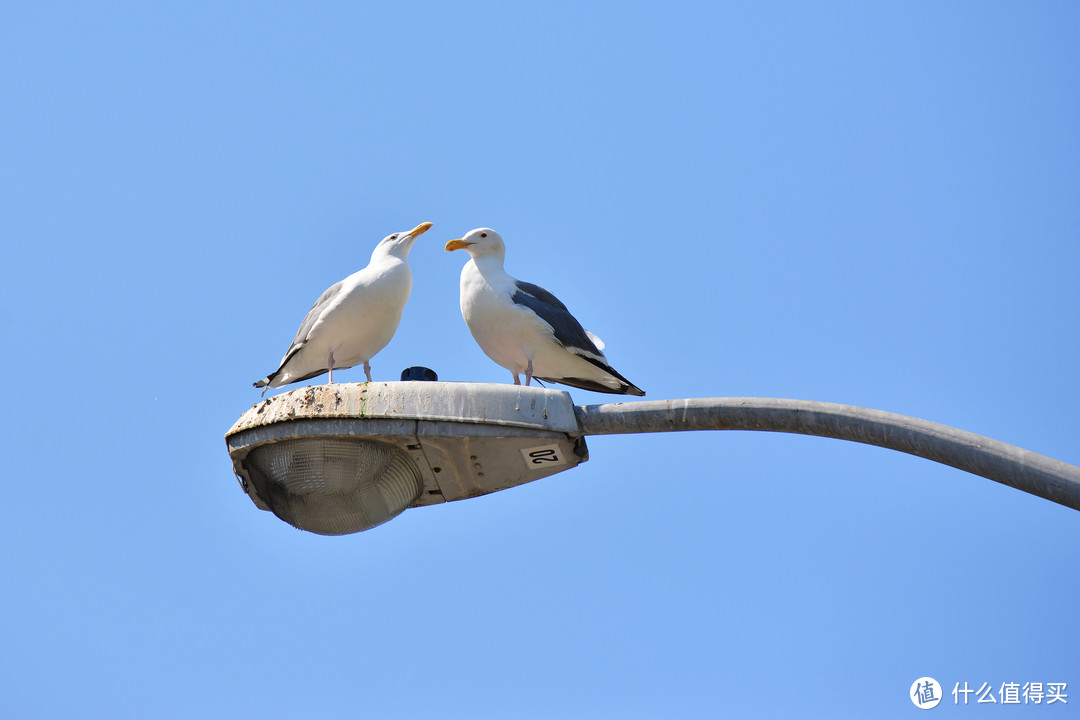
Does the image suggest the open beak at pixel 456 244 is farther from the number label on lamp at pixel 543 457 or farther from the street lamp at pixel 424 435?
the number label on lamp at pixel 543 457

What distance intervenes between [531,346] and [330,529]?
9.25ft

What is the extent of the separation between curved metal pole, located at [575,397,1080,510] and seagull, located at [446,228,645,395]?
2.92 meters

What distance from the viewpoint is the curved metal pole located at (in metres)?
4.16

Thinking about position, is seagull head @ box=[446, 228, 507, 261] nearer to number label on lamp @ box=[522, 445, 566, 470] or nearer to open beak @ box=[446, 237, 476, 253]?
open beak @ box=[446, 237, 476, 253]

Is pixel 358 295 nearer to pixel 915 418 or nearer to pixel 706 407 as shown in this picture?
pixel 706 407

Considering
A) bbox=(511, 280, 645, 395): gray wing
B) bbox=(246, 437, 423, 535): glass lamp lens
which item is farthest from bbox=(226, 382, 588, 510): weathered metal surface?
bbox=(511, 280, 645, 395): gray wing

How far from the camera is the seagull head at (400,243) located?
31.3 feet

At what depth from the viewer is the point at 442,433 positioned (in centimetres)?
539

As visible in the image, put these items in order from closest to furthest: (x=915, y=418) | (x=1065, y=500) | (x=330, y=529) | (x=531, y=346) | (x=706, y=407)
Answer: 1. (x=1065, y=500)
2. (x=915, y=418)
3. (x=706, y=407)
4. (x=330, y=529)
5. (x=531, y=346)

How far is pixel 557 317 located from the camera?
27.5ft

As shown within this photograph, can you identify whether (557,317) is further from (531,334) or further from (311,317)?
(311,317)

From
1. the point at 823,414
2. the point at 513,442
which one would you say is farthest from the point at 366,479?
the point at 823,414

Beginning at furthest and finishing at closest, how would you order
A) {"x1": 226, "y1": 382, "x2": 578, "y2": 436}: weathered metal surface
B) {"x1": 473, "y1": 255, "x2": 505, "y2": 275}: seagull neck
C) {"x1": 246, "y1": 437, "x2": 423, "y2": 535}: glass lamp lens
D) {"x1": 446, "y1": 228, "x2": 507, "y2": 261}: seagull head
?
1. {"x1": 446, "y1": 228, "x2": 507, "y2": 261}: seagull head
2. {"x1": 473, "y1": 255, "x2": 505, "y2": 275}: seagull neck
3. {"x1": 246, "y1": 437, "x2": 423, "y2": 535}: glass lamp lens
4. {"x1": 226, "y1": 382, "x2": 578, "y2": 436}: weathered metal surface

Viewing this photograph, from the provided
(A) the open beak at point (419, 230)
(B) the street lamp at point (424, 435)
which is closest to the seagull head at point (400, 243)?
(A) the open beak at point (419, 230)
